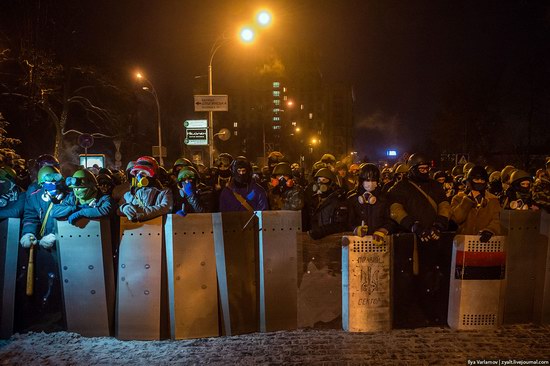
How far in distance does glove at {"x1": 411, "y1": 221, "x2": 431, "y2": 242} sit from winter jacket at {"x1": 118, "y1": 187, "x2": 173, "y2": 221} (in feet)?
10.2

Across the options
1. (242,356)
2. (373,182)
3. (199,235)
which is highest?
(373,182)

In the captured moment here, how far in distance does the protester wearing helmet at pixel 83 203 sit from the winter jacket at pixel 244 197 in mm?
1647

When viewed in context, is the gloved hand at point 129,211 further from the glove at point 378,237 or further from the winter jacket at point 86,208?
the glove at point 378,237

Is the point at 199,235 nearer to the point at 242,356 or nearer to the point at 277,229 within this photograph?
the point at 277,229

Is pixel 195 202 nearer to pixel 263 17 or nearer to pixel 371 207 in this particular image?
pixel 371 207

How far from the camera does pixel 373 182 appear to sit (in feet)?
18.7

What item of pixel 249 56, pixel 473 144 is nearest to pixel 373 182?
pixel 473 144

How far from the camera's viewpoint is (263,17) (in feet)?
40.0

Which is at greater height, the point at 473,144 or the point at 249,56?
the point at 249,56

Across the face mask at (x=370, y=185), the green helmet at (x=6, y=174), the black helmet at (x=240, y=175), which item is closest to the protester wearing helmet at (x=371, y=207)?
the face mask at (x=370, y=185)

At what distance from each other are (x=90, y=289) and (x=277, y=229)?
2.47 m

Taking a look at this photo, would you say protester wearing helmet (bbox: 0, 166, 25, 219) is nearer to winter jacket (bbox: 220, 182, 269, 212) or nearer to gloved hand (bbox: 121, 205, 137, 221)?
gloved hand (bbox: 121, 205, 137, 221)

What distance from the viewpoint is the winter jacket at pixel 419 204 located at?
575cm

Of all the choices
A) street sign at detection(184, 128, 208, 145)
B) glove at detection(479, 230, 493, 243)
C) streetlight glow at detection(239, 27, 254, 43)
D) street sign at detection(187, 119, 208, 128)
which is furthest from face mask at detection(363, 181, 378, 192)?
street sign at detection(187, 119, 208, 128)
